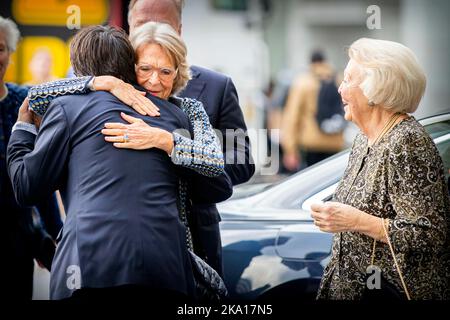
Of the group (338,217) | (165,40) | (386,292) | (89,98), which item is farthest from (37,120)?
(386,292)

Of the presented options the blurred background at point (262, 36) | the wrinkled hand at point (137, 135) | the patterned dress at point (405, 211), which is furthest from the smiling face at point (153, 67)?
the blurred background at point (262, 36)

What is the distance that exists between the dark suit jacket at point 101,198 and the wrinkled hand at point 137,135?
0.02 m

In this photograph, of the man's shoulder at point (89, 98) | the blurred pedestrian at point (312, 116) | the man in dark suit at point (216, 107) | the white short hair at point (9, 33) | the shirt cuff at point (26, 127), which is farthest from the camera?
the blurred pedestrian at point (312, 116)

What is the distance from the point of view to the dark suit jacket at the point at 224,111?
3.36m

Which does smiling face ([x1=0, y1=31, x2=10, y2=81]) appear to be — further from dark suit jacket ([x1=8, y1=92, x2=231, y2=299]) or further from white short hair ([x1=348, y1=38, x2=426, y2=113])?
white short hair ([x1=348, y1=38, x2=426, y2=113])

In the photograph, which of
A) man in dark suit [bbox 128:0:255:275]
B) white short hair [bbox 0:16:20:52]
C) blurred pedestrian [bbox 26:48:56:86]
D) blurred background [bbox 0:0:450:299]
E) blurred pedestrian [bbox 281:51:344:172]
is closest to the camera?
man in dark suit [bbox 128:0:255:275]

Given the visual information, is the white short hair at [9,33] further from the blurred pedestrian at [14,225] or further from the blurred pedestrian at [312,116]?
the blurred pedestrian at [312,116]

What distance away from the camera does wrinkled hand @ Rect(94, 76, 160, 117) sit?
106 inches

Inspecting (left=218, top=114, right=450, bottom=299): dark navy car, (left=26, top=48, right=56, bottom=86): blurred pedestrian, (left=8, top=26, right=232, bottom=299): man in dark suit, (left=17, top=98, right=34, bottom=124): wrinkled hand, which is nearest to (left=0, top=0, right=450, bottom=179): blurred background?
(left=26, top=48, right=56, bottom=86): blurred pedestrian

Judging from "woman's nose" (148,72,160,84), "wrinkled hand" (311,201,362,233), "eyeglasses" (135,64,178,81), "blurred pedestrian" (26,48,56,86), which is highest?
"eyeglasses" (135,64,178,81)

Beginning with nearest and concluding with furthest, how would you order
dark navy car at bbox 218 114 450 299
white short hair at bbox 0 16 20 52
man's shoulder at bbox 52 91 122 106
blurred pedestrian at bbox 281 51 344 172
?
man's shoulder at bbox 52 91 122 106 < dark navy car at bbox 218 114 450 299 < white short hair at bbox 0 16 20 52 < blurred pedestrian at bbox 281 51 344 172

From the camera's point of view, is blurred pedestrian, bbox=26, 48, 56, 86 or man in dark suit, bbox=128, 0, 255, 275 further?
blurred pedestrian, bbox=26, 48, 56, 86

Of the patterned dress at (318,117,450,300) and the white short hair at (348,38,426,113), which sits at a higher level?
the white short hair at (348,38,426,113)

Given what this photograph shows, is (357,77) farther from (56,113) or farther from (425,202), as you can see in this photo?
(56,113)
